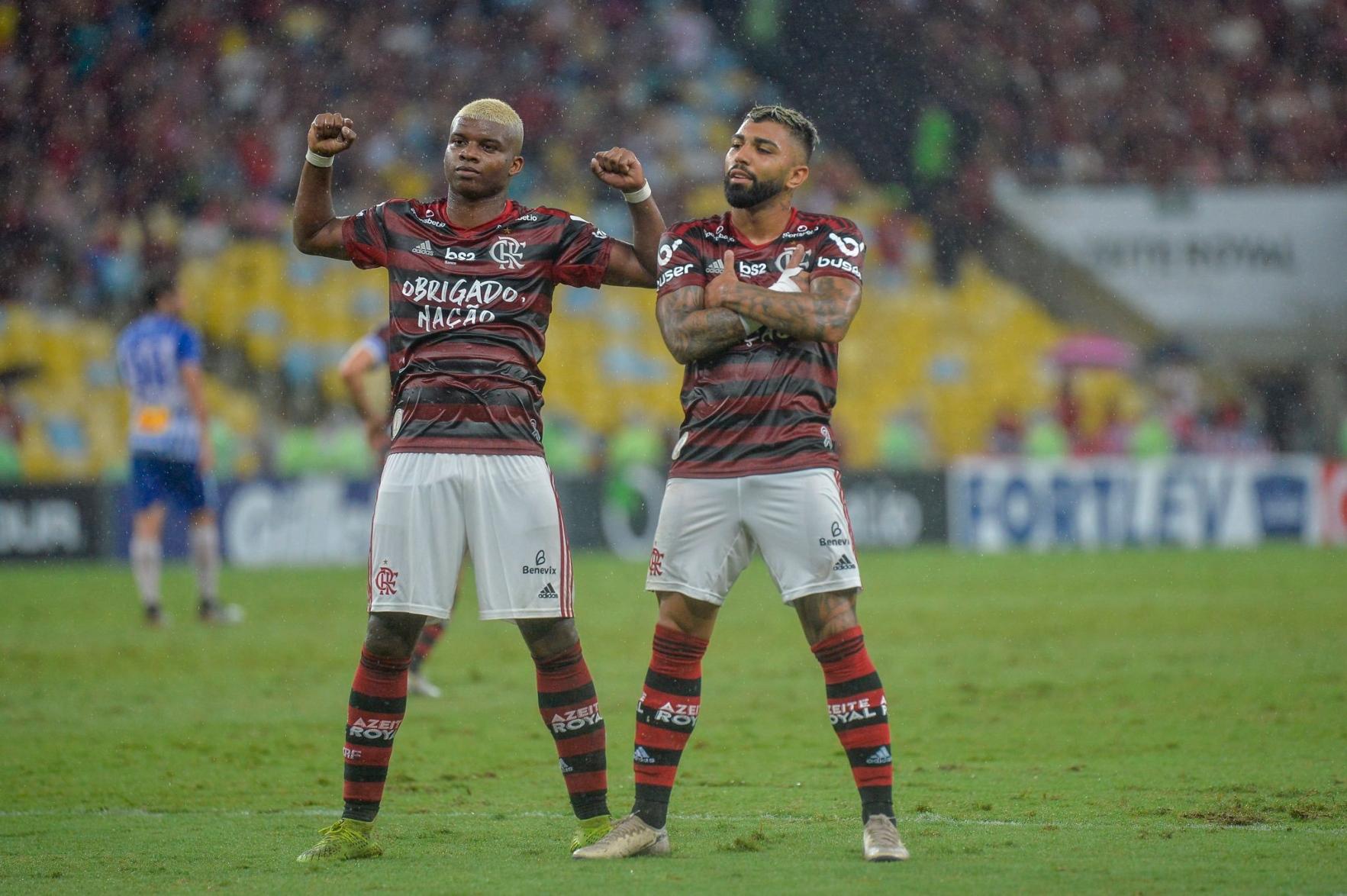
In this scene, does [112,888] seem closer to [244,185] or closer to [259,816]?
[259,816]

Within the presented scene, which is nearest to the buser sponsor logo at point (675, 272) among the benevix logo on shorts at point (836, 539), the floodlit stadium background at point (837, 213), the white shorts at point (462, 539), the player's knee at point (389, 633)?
the white shorts at point (462, 539)

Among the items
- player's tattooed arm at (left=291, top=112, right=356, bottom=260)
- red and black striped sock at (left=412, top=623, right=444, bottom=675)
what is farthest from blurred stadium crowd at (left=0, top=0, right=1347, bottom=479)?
player's tattooed arm at (left=291, top=112, right=356, bottom=260)

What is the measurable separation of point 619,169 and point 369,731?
195cm

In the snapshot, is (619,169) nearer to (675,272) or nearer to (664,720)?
(675,272)

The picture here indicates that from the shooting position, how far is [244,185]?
22719 mm

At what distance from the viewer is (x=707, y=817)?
6.02 m

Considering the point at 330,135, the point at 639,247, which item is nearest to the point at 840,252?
the point at 639,247

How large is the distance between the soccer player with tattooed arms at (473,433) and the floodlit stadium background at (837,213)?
1468cm

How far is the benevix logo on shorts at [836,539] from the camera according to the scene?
17.1 feet

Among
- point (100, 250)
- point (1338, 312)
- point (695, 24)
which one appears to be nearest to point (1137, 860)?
point (100, 250)

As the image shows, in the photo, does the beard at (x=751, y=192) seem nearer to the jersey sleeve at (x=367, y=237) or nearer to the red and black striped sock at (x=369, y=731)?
the jersey sleeve at (x=367, y=237)

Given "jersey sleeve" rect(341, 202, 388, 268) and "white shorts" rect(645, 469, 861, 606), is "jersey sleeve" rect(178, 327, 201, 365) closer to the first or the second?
"jersey sleeve" rect(341, 202, 388, 268)

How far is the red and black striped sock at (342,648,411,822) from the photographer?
5379 mm

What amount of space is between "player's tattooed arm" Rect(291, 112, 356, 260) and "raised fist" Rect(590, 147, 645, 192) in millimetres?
820
